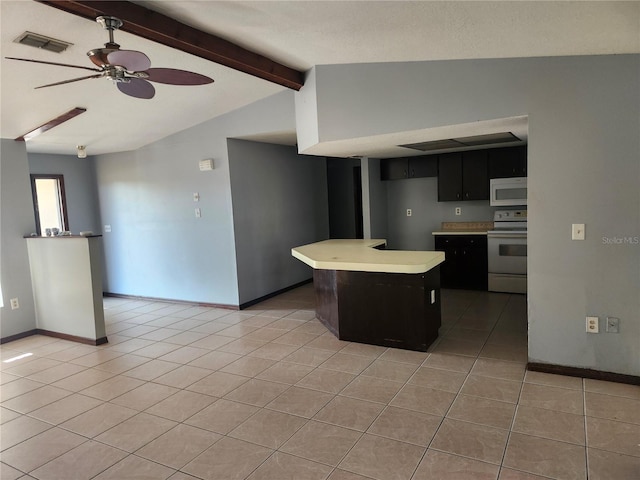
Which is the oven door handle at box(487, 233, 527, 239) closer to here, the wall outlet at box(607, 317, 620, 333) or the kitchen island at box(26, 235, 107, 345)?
the wall outlet at box(607, 317, 620, 333)

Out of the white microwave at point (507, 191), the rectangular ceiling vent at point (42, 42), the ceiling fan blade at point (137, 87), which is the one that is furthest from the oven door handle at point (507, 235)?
the rectangular ceiling vent at point (42, 42)

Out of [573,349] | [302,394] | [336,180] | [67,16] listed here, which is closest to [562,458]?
[573,349]

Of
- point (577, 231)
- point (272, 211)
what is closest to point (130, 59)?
point (577, 231)

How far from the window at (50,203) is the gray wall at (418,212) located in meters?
5.07

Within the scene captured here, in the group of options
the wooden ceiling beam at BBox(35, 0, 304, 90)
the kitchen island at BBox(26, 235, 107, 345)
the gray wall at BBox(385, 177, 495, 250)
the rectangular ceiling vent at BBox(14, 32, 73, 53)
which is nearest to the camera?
the wooden ceiling beam at BBox(35, 0, 304, 90)

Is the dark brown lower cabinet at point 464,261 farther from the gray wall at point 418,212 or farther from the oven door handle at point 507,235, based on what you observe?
the gray wall at point 418,212

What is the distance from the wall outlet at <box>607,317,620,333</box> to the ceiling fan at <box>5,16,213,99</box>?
332 cm

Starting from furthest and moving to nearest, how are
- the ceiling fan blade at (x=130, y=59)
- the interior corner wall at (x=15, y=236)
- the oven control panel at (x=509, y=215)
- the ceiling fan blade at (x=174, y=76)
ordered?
1. the oven control panel at (x=509, y=215)
2. the interior corner wall at (x=15, y=236)
3. the ceiling fan blade at (x=174, y=76)
4. the ceiling fan blade at (x=130, y=59)

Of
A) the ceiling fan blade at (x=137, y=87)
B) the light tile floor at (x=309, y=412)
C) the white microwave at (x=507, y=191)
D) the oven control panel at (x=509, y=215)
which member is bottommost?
the light tile floor at (x=309, y=412)

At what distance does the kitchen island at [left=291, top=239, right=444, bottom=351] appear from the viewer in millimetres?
3732

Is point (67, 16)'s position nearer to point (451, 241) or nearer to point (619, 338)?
point (619, 338)

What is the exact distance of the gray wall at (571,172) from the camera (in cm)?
289

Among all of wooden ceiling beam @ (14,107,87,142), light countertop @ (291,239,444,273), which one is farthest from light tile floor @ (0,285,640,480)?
wooden ceiling beam @ (14,107,87,142)

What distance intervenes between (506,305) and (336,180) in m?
4.23
